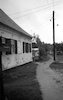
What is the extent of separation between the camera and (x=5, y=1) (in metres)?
13.4

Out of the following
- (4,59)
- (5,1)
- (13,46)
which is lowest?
(4,59)

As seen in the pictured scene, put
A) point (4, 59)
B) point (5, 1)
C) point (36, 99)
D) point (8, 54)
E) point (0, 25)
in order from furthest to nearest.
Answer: point (5, 1) < point (8, 54) < point (4, 59) < point (0, 25) < point (36, 99)

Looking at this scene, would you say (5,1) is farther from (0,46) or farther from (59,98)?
(59,98)

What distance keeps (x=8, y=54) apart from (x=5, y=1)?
5.89 metres

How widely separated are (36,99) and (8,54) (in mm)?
7804

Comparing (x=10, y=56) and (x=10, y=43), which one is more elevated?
(x=10, y=43)

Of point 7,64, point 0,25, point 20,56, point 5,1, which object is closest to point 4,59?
point 7,64

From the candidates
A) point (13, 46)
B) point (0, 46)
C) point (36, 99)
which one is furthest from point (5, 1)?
point (36, 99)

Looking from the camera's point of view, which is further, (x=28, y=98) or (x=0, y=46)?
(x=28, y=98)

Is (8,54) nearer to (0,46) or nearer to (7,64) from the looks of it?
(7,64)

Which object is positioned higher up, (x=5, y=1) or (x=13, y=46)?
(x=5, y=1)

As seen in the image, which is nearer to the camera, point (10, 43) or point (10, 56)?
point (10, 43)

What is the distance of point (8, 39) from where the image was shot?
12.0m

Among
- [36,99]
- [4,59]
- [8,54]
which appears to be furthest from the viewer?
[8,54]
